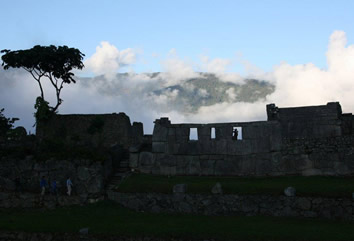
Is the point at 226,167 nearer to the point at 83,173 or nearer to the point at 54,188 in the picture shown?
the point at 83,173

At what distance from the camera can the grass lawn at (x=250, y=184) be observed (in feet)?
48.2

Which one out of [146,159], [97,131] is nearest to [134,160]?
[146,159]

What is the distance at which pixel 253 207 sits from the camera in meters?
15.1

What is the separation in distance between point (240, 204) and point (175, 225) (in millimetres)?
3327

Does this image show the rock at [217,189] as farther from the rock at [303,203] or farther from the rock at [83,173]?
the rock at [83,173]

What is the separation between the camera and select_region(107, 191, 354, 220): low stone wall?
14000 millimetres

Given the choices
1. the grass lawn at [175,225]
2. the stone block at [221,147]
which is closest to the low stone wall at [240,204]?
the grass lawn at [175,225]

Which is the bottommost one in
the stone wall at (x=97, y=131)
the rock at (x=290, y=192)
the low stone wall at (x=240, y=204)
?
the low stone wall at (x=240, y=204)

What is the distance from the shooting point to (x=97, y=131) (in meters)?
28.3

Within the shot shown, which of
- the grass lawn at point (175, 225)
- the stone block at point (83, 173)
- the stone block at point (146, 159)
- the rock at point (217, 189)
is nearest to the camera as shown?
the grass lawn at point (175, 225)

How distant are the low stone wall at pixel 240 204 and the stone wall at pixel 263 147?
10.4 feet

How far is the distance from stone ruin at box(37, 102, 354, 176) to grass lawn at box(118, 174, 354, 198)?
0.70 meters

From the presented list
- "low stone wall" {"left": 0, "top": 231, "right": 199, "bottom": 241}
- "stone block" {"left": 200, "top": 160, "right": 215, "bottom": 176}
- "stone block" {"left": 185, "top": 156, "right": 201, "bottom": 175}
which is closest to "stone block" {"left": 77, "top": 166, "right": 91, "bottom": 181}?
"stone block" {"left": 185, "top": 156, "right": 201, "bottom": 175}

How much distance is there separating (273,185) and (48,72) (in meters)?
20.9
